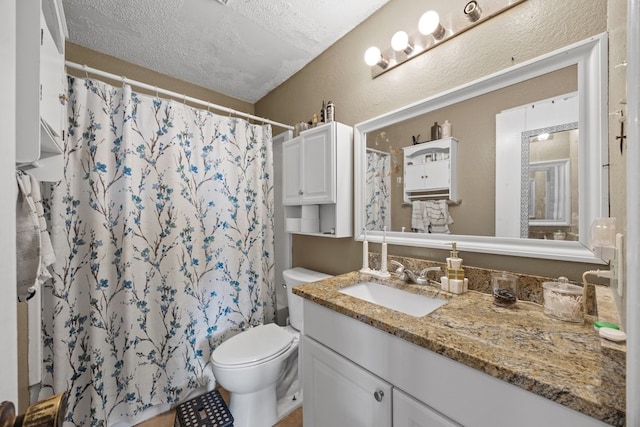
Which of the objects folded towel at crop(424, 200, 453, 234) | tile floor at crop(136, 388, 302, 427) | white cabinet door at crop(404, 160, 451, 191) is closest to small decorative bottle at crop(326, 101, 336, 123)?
white cabinet door at crop(404, 160, 451, 191)

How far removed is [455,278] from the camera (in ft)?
3.44

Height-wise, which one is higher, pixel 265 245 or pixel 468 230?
pixel 468 230

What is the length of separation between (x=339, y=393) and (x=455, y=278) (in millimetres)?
653

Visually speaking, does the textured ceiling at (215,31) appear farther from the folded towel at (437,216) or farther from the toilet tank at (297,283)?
the toilet tank at (297,283)

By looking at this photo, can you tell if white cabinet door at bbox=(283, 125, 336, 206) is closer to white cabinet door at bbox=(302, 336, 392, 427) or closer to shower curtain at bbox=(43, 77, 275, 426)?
shower curtain at bbox=(43, 77, 275, 426)

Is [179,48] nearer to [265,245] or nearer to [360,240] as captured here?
[265,245]

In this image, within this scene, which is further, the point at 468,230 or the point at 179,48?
the point at 179,48

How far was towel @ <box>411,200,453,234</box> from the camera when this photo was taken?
119cm

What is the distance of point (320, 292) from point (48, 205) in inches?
56.2

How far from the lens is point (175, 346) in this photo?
158 cm

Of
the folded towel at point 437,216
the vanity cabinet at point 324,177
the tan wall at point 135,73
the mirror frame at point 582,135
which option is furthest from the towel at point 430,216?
the tan wall at point 135,73

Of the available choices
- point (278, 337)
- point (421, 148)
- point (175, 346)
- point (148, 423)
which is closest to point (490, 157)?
point (421, 148)

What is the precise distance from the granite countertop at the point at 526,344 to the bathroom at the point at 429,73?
133 mm

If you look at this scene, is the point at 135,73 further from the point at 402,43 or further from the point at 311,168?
the point at 402,43
